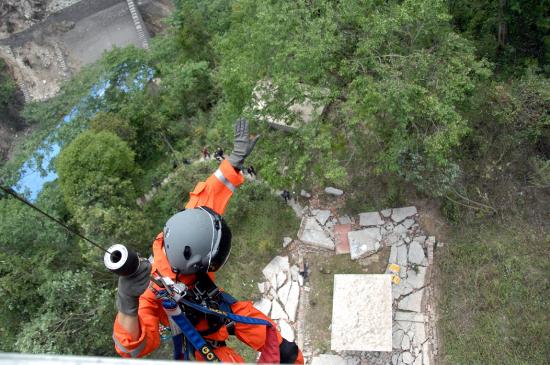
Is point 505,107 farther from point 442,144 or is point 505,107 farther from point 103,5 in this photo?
point 103,5

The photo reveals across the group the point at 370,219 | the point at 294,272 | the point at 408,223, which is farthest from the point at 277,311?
the point at 408,223

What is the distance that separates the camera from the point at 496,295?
29.3 ft

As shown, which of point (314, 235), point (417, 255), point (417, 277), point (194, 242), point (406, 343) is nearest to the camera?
point (194, 242)

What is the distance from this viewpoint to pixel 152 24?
27.9m

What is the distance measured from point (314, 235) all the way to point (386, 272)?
1726mm

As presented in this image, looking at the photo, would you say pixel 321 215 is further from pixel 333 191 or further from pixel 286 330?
pixel 286 330

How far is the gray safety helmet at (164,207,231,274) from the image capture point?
5.24 m

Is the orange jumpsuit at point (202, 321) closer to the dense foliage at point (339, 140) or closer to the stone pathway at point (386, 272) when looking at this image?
the dense foliage at point (339, 140)

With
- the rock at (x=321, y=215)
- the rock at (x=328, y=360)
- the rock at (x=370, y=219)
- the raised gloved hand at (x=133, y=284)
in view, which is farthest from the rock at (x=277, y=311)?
the raised gloved hand at (x=133, y=284)

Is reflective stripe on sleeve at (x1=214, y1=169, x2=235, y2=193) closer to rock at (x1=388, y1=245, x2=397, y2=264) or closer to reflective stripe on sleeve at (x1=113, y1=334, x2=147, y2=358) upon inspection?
reflective stripe on sleeve at (x1=113, y1=334, x2=147, y2=358)

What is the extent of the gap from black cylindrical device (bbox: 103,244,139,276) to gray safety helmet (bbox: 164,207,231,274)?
1.04 metres

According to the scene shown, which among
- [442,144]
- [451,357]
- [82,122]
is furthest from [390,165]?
[82,122]

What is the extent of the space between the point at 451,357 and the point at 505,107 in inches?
193

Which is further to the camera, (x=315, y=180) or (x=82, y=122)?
(x=82, y=122)
